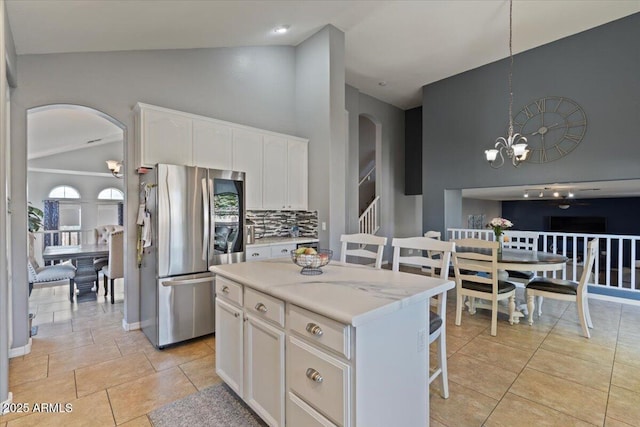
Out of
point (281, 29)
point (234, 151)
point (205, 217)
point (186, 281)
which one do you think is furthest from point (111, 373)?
point (281, 29)

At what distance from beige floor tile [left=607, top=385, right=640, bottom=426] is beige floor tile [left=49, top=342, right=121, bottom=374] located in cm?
389

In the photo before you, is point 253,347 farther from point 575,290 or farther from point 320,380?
point 575,290

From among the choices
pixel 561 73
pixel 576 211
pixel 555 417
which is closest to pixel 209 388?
pixel 555 417

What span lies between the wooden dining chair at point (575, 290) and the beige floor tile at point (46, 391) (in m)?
4.45

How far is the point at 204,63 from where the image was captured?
159 inches

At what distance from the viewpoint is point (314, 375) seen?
4.63 feet

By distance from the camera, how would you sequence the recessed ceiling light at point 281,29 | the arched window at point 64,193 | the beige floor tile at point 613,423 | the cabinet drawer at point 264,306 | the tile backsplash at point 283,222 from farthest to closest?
the arched window at point 64,193 → the tile backsplash at point 283,222 → the recessed ceiling light at point 281,29 → the beige floor tile at point 613,423 → the cabinet drawer at point 264,306

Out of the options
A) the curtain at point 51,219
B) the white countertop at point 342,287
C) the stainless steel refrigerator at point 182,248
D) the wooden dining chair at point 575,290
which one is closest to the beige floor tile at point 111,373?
the stainless steel refrigerator at point 182,248

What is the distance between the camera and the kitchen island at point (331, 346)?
50.7 inches

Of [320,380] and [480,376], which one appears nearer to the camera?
[320,380]

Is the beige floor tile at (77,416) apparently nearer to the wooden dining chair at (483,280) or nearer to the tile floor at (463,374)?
the tile floor at (463,374)

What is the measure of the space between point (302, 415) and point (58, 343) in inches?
118

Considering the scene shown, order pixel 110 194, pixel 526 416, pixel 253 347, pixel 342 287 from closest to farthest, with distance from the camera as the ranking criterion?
pixel 342 287 → pixel 253 347 → pixel 526 416 → pixel 110 194

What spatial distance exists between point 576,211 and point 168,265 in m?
10.4
